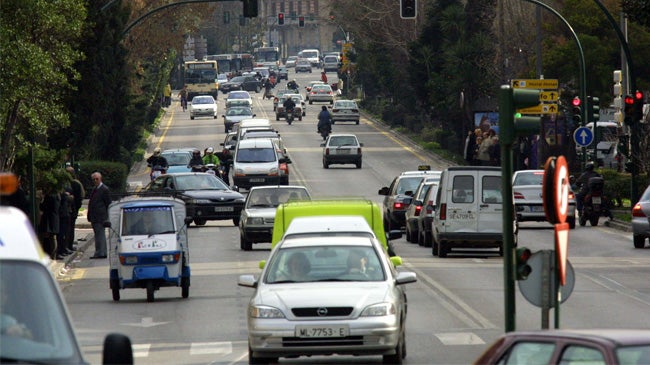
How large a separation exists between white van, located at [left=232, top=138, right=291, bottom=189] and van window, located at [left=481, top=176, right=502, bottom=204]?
22.1 m

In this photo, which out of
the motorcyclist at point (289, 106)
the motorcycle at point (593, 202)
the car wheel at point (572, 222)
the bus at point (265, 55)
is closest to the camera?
the car wheel at point (572, 222)

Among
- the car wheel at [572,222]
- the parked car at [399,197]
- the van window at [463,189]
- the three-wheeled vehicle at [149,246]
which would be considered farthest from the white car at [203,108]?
the three-wheeled vehicle at [149,246]

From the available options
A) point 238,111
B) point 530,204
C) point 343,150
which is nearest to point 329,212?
point 530,204

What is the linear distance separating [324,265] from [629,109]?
2537cm

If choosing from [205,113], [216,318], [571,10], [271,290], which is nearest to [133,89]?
[571,10]

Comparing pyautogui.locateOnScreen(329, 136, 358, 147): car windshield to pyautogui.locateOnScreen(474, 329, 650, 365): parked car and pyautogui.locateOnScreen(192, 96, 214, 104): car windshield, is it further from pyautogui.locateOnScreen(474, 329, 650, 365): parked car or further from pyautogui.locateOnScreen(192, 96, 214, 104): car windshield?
pyautogui.locateOnScreen(474, 329, 650, 365): parked car

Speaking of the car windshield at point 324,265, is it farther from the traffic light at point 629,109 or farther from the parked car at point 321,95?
the parked car at point 321,95

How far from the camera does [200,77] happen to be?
125 metres

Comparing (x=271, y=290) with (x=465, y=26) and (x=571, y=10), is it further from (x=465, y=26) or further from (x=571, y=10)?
(x=465, y=26)

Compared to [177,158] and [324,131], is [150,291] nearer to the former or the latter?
[177,158]

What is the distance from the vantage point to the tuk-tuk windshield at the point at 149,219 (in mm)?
24406

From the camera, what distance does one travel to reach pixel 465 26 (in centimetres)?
7112

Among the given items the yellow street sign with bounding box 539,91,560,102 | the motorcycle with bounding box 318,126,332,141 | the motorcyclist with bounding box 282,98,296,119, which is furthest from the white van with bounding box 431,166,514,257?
the motorcyclist with bounding box 282,98,296,119

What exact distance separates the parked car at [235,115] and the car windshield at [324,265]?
7195 centimetres
